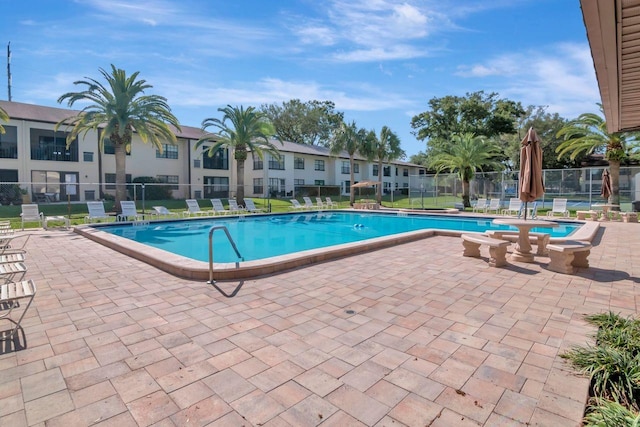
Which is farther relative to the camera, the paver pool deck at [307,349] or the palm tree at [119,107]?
the palm tree at [119,107]

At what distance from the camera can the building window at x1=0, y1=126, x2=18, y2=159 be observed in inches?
884

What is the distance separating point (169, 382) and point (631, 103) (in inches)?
243

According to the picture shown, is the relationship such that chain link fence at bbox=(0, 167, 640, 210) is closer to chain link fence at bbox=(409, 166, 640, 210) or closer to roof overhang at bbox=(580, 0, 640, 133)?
chain link fence at bbox=(409, 166, 640, 210)

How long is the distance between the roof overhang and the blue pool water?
291 inches

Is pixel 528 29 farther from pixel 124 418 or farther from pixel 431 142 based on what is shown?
pixel 431 142

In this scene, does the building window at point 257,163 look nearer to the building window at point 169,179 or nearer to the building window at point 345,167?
the building window at point 169,179

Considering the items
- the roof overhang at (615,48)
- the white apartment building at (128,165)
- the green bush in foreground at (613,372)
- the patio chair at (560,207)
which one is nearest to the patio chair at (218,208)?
the white apartment building at (128,165)

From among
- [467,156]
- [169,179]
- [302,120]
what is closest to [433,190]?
[467,156]

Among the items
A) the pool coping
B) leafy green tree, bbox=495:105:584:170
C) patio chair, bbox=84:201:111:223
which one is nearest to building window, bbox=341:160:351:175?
leafy green tree, bbox=495:105:584:170

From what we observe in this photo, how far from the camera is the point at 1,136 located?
73.7 feet

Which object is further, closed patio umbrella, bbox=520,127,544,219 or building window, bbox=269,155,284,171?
building window, bbox=269,155,284,171

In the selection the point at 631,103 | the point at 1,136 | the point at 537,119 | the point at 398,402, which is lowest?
the point at 398,402

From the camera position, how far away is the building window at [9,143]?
22453 millimetres

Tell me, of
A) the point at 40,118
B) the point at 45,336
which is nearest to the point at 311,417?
the point at 45,336
